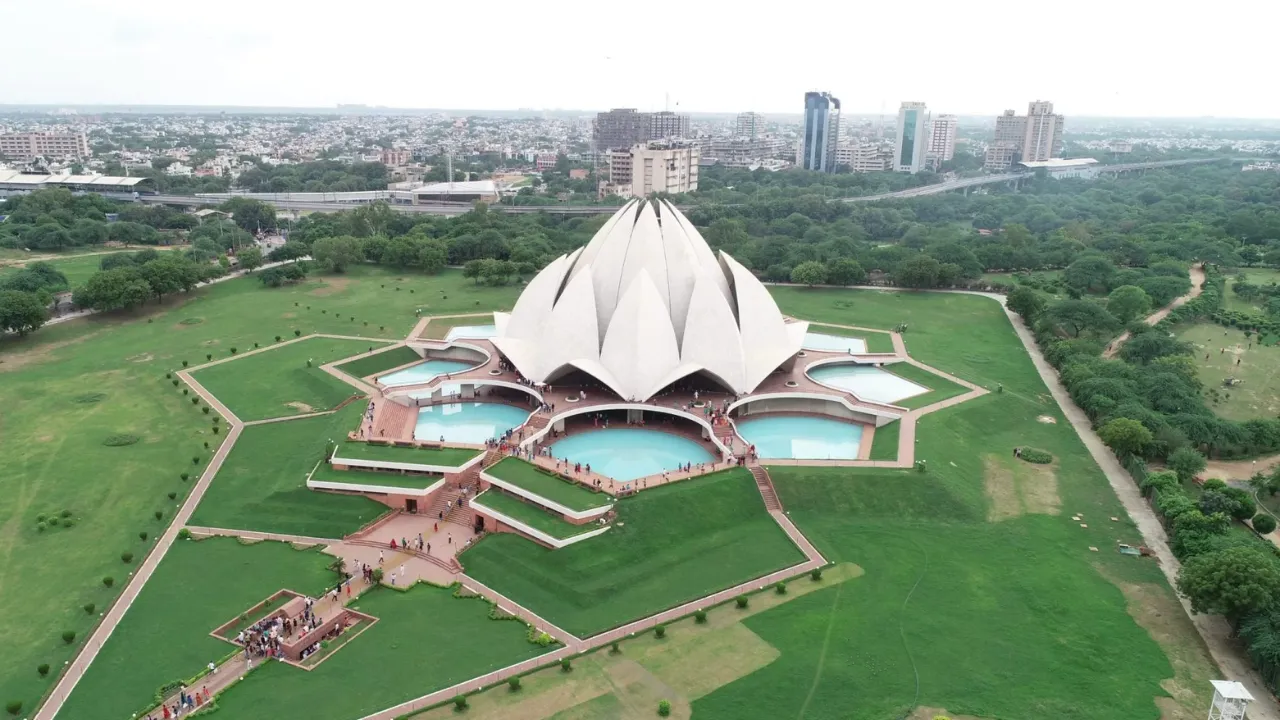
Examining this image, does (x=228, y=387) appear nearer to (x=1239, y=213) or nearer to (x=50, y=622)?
(x=50, y=622)

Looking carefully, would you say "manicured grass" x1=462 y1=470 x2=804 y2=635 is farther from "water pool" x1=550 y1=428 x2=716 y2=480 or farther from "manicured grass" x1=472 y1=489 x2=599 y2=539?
"water pool" x1=550 y1=428 x2=716 y2=480

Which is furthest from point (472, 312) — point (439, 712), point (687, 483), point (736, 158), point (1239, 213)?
point (736, 158)

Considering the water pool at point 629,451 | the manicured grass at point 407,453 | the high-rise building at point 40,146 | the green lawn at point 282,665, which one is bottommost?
the green lawn at point 282,665

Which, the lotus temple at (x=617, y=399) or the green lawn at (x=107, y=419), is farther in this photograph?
the lotus temple at (x=617, y=399)

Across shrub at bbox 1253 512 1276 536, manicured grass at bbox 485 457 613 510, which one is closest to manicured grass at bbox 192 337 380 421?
manicured grass at bbox 485 457 613 510

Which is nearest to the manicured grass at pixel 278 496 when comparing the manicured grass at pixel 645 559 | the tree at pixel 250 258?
the manicured grass at pixel 645 559

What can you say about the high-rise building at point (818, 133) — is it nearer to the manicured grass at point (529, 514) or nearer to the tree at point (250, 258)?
the tree at point (250, 258)

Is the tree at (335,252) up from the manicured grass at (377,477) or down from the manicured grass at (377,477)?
up

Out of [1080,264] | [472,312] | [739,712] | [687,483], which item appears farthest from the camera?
[1080,264]
